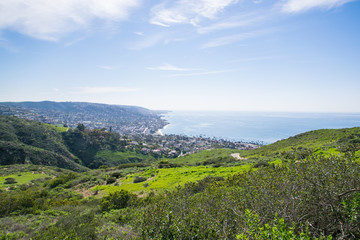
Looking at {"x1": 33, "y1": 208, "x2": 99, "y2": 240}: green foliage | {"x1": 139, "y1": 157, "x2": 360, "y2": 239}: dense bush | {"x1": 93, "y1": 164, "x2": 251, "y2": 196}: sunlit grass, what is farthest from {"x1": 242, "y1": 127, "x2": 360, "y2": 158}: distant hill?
{"x1": 33, "y1": 208, "x2": 99, "y2": 240}: green foliage

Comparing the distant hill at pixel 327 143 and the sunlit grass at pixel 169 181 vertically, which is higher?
the distant hill at pixel 327 143

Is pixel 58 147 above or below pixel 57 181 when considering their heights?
below

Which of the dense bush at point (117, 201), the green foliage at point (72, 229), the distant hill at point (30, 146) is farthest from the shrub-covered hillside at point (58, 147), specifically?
the green foliage at point (72, 229)

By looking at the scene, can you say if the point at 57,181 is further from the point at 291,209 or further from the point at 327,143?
the point at 327,143

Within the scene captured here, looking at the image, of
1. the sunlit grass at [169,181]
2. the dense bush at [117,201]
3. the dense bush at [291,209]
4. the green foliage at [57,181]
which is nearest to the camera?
the dense bush at [291,209]

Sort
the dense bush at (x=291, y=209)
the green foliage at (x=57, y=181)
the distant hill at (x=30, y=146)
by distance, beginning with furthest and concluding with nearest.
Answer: the distant hill at (x=30, y=146) < the green foliage at (x=57, y=181) < the dense bush at (x=291, y=209)

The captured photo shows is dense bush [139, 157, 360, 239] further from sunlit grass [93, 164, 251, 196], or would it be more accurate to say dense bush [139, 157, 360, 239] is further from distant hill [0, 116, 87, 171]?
distant hill [0, 116, 87, 171]

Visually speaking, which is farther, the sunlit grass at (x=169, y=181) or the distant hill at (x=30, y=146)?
the distant hill at (x=30, y=146)

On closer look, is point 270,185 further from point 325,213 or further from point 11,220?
point 11,220

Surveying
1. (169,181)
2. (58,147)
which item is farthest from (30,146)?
(169,181)

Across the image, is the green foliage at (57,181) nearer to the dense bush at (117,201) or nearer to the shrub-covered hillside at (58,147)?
the dense bush at (117,201)

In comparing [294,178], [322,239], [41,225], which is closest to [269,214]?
[294,178]

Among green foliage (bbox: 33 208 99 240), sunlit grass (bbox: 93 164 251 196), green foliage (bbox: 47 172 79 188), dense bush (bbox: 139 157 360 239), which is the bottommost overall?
green foliage (bbox: 47 172 79 188)

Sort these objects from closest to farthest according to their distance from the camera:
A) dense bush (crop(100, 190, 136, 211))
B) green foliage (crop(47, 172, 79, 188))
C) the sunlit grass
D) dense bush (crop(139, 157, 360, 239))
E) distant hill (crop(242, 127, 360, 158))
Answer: dense bush (crop(139, 157, 360, 239))
dense bush (crop(100, 190, 136, 211))
the sunlit grass
distant hill (crop(242, 127, 360, 158))
green foliage (crop(47, 172, 79, 188))
